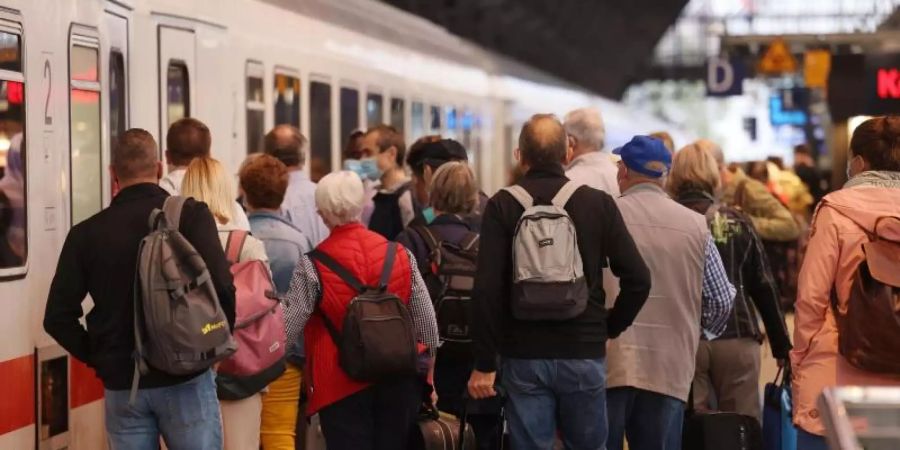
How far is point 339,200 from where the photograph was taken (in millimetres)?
7461

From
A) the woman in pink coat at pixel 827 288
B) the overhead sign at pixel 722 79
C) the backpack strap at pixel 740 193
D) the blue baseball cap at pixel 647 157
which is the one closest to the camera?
the woman in pink coat at pixel 827 288

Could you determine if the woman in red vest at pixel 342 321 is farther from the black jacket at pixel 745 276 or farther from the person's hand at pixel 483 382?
the black jacket at pixel 745 276

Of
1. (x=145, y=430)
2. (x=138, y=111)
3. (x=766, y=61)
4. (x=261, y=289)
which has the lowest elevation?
(x=145, y=430)

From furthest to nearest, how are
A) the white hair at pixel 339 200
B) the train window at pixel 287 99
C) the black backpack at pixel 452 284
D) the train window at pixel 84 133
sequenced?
the train window at pixel 287 99
the black backpack at pixel 452 284
the train window at pixel 84 133
the white hair at pixel 339 200

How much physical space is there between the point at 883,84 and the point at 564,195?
14.2m

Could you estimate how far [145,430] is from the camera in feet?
21.3

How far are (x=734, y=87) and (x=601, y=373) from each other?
2817cm

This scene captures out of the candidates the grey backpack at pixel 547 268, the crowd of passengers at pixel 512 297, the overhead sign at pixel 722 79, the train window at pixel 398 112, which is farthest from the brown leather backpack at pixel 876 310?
the overhead sign at pixel 722 79

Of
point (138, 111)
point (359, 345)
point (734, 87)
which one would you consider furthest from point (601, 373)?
point (734, 87)

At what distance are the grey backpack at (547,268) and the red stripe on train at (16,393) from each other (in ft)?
5.82

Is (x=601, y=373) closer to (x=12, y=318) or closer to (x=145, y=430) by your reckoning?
(x=145, y=430)

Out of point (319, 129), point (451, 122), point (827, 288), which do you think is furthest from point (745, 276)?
point (451, 122)

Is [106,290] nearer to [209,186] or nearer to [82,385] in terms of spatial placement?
[209,186]

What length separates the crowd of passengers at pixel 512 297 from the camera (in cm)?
633
